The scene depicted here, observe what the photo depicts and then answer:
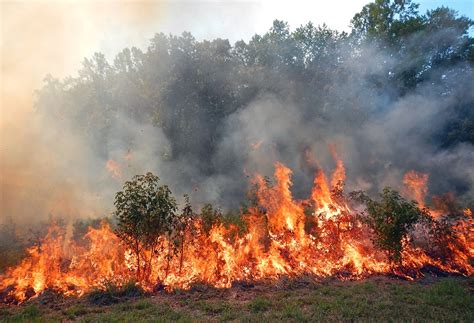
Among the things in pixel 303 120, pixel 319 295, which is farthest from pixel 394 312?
pixel 303 120

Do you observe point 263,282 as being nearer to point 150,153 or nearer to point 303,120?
point 150,153

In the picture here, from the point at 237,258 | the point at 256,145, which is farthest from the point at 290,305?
the point at 256,145

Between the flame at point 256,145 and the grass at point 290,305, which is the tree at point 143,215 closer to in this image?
the grass at point 290,305

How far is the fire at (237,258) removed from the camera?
1168 cm

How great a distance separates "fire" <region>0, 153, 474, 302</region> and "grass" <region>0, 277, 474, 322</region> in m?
0.97

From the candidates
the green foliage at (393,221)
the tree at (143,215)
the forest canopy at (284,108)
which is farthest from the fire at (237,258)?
the forest canopy at (284,108)

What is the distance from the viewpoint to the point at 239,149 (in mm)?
26500

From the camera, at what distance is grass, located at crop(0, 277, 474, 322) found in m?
8.25

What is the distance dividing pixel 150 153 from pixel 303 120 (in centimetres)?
1254

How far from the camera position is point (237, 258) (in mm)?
12867

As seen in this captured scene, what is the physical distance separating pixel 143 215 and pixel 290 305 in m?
5.57

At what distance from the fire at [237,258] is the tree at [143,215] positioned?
0.50 m

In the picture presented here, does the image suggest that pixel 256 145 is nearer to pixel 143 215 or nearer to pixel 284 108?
pixel 284 108

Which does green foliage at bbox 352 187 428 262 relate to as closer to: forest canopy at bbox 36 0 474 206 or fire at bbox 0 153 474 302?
fire at bbox 0 153 474 302
